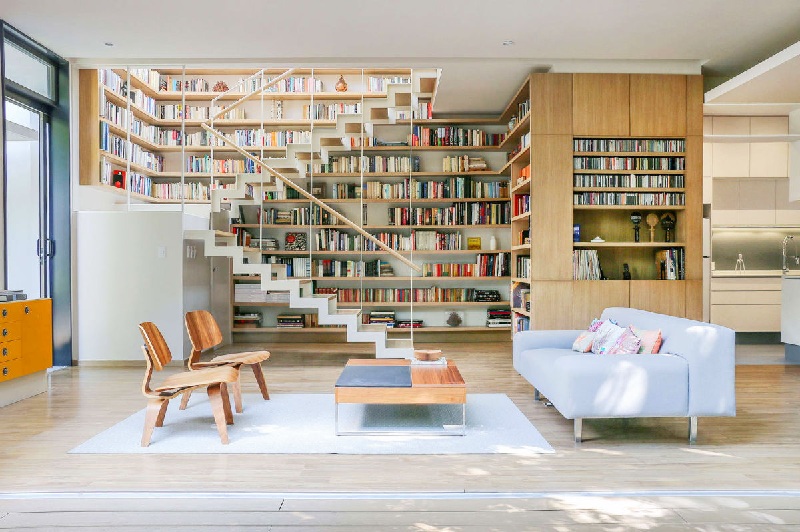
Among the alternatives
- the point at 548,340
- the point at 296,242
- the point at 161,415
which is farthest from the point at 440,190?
the point at 161,415

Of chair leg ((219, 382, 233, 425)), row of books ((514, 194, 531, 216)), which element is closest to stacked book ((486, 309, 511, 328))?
row of books ((514, 194, 531, 216))

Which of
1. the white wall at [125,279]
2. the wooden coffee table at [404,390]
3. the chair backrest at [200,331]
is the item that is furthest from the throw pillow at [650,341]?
the white wall at [125,279]

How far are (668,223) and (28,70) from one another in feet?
22.4

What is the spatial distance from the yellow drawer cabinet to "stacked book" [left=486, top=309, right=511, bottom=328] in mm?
5436

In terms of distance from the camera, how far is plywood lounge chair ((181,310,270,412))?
4.87m

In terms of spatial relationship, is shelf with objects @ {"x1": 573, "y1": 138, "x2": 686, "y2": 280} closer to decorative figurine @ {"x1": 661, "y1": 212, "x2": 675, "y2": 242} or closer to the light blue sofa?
decorative figurine @ {"x1": 661, "y1": 212, "x2": 675, "y2": 242}

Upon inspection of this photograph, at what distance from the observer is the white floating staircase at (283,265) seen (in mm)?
6688

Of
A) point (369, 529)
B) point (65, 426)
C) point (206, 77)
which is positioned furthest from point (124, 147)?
point (369, 529)

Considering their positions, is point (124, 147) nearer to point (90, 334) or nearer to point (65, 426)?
point (90, 334)

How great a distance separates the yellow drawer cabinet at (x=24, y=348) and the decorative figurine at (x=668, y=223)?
20.4 ft

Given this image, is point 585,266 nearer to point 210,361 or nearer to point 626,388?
point 626,388

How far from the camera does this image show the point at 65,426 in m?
4.42

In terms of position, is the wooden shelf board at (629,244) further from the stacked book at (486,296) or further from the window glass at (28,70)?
the window glass at (28,70)

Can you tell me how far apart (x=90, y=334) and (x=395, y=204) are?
423cm
